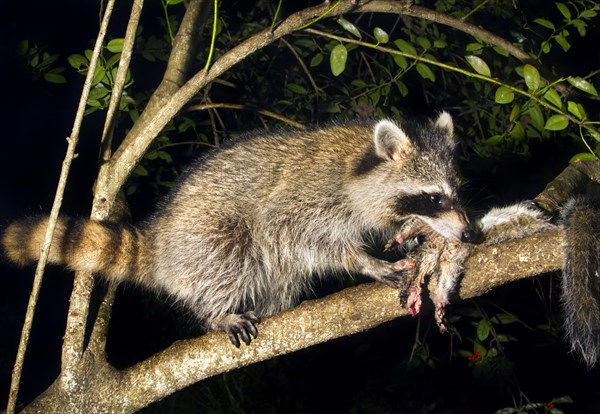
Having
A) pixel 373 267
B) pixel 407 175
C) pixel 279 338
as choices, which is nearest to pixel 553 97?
pixel 407 175

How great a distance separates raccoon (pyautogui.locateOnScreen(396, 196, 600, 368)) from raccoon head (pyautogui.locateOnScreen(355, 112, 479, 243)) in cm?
50

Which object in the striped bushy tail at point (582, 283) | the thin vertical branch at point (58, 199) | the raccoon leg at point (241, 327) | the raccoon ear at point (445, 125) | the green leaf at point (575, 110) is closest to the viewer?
the thin vertical branch at point (58, 199)

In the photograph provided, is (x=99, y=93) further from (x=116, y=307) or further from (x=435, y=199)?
(x=116, y=307)

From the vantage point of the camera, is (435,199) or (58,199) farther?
(435,199)

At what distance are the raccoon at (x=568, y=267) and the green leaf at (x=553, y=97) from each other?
0.39 meters

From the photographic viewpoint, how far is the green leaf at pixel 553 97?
2836 millimetres

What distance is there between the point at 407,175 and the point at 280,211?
57cm

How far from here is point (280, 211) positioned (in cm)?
338

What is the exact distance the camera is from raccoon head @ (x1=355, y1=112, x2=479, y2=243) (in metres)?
3.24

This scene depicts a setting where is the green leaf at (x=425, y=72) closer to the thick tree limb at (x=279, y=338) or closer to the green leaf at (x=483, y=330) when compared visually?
the thick tree limb at (x=279, y=338)

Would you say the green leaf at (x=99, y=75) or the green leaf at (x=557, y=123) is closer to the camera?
the green leaf at (x=557, y=123)

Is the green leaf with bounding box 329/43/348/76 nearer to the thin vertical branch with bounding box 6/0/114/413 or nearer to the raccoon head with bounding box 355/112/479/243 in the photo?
the raccoon head with bounding box 355/112/479/243

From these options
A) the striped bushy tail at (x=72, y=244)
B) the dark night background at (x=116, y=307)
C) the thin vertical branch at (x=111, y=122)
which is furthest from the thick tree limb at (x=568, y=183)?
the striped bushy tail at (x=72, y=244)

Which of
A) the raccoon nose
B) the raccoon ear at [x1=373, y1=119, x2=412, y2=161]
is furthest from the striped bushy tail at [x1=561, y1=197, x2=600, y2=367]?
the raccoon ear at [x1=373, y1=119, x2=412, y2=161]
